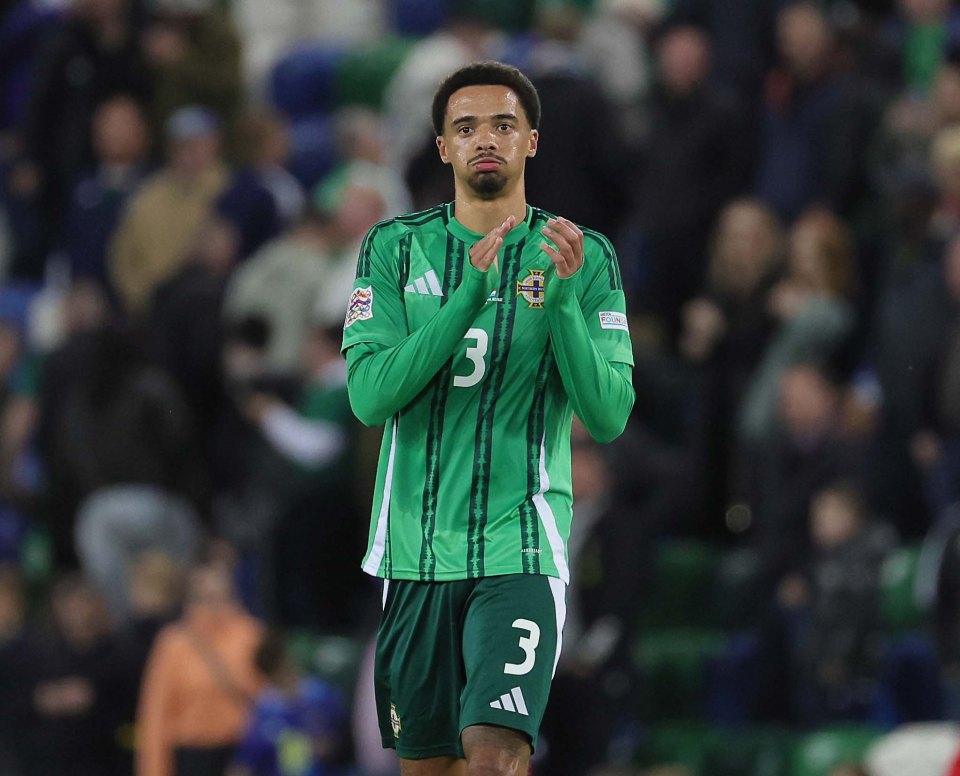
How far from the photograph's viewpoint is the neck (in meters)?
6.68

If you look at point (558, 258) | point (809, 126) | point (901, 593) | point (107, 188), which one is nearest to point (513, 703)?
point (558, 258)

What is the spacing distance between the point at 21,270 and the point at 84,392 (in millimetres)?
3766

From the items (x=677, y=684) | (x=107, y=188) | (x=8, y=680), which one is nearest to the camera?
(x=677, y=684)

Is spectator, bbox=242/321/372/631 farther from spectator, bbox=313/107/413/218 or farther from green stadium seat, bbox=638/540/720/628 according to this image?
green stadium seat, bbox=638/540/720/628

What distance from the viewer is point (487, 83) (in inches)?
262

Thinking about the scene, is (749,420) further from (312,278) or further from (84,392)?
(84,392)

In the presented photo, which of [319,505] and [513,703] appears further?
[319,505]

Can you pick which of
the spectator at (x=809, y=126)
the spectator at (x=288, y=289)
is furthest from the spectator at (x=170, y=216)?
the spectator at (x=809, y=126)

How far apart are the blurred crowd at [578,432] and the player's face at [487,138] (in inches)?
212

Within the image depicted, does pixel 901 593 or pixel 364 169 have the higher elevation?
pixel 364 169

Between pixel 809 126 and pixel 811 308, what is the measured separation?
146cm

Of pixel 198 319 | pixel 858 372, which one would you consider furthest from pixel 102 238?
pixel 858 372

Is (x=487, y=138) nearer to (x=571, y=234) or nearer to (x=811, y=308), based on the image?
(x=571, y=234)

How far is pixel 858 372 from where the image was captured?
Result: 13055mm
